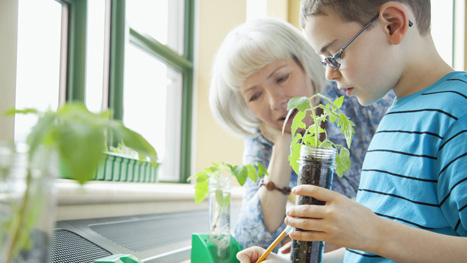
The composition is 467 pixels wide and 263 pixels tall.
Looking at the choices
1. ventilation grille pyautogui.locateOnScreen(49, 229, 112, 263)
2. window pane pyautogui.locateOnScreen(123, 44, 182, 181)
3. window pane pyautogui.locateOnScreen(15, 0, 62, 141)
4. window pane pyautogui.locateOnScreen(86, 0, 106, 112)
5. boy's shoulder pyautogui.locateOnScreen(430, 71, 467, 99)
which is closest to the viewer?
boy's shoulder pyautogui.locateOnScreen(430, 71, 467, 99)

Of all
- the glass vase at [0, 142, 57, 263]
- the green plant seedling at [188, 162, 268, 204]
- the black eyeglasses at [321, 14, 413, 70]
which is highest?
the black eyeglasses at [321, 14, 413, 70]

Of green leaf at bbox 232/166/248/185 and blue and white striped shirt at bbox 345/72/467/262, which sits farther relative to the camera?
green leaf at bbox 232/166/248/185

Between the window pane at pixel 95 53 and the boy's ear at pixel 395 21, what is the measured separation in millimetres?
1464

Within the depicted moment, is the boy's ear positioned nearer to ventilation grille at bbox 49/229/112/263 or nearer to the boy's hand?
the boy's hand

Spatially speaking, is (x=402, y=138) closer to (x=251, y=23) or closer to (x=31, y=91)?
(x=251, y=23)

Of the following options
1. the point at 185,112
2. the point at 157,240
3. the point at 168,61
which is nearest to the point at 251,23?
the point at 157,240

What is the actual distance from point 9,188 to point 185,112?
328 cm

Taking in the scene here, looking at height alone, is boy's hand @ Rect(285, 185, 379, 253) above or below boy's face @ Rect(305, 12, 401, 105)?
below

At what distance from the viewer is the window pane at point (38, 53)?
161 centimetres

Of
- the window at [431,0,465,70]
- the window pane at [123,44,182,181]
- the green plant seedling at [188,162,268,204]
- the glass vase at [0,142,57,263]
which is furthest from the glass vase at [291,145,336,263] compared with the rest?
the window at [431,0,465,70]

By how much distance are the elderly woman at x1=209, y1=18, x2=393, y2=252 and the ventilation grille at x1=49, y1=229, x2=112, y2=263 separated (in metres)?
0.55

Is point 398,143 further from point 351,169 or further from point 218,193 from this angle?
point 351,169

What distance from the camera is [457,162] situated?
0.71m

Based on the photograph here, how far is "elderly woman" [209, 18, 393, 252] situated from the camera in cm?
146
